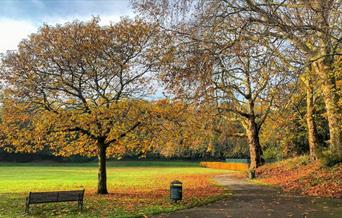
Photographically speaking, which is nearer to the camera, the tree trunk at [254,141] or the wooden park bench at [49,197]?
the wooden park bench at [49,197]

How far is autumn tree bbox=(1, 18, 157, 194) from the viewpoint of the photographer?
2222 centimetres

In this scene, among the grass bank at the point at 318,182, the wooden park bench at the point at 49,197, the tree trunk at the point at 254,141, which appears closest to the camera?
the wooden park bench at the point at 49,197

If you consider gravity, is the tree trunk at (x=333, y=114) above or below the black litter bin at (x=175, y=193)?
above

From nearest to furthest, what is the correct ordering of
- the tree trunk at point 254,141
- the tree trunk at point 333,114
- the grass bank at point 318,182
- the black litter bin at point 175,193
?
the black litter bin at point 175,193
the grass bank at point 318,182
the tree trunk at point 333,114
the tree trunk at point 254,141

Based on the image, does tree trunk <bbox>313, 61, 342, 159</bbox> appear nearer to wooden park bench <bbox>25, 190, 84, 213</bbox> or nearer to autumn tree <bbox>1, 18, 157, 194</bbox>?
autumn tree <bbox>1, 18, 157, 194</bbox>

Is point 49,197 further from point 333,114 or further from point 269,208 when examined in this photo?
point 333,114

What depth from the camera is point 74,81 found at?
23328mm

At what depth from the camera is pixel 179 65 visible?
570 inches

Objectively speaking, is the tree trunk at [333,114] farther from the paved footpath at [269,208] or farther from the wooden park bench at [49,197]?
the wooden park bench at [49,197]

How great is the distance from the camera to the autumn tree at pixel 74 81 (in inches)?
875

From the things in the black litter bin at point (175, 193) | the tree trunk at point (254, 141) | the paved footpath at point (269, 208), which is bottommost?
the paved footpath at point (269, 208)

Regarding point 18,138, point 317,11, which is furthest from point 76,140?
point 317,11

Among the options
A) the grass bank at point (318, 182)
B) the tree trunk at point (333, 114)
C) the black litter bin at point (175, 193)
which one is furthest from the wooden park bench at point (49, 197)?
the tree trunk at point (333, 114)

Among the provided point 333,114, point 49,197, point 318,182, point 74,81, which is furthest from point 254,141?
point 49,197
